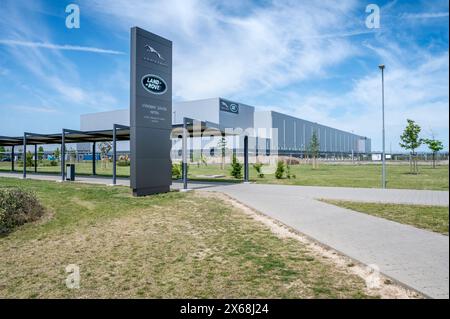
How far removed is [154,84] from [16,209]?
7.05 m

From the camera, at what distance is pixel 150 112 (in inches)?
493

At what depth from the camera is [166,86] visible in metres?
13.3

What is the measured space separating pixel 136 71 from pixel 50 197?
5.76 m

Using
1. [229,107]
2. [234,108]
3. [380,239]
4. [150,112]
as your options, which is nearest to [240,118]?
[234,108]

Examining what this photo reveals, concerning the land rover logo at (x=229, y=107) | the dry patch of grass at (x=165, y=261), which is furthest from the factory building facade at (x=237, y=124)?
the dry patch of grass at (x=165, y=261)

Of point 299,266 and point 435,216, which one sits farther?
point 435,216

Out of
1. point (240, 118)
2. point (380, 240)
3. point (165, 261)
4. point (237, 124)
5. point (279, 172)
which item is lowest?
point (165, 261)

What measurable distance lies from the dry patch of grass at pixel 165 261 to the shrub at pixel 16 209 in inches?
15.1

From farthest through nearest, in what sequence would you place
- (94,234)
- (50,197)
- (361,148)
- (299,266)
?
(361,148) < (50,197) < (94,234) < (299,266)

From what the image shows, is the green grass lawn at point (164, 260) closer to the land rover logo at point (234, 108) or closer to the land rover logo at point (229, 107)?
the land rover logo at point (229, 107)

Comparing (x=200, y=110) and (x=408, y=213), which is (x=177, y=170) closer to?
(x=408, y=213)
